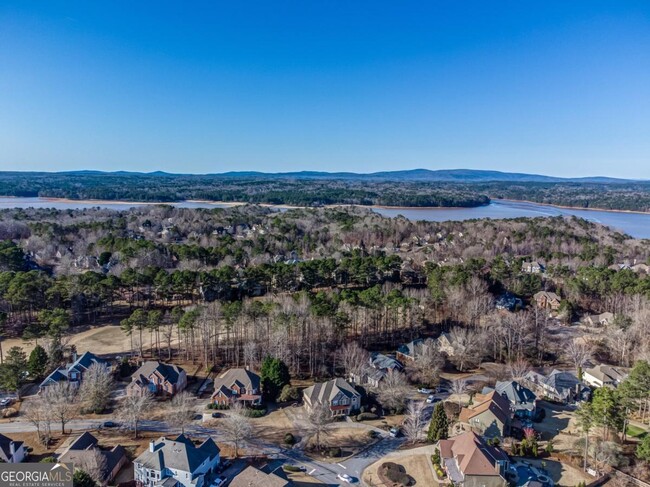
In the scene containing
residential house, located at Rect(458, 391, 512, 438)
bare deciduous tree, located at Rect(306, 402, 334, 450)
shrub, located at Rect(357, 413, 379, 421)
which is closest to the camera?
bare deciduous tree, located at Rect(306, 402, 334, 450)

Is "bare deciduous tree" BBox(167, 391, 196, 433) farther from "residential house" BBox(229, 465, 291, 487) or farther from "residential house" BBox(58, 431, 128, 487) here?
"residential house" BBox(229, 465, 291, 487)

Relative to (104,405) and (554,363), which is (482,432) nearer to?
(554,363)

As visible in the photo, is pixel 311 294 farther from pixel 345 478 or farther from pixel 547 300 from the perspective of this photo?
pixel 547 300

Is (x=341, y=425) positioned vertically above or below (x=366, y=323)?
below

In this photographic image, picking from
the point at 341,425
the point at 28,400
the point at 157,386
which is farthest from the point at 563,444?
the point at 28,400

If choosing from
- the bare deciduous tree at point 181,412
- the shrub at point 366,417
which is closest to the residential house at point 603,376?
the shrub at point 366,417

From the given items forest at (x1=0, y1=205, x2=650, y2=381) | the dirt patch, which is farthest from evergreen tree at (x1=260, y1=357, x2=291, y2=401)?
the dirt patch
